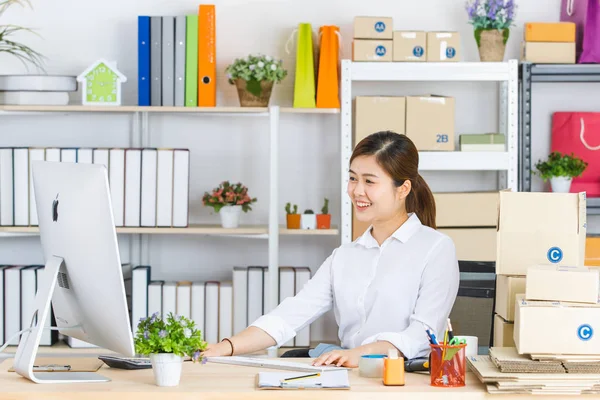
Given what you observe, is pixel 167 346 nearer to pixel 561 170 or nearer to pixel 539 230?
pixel 539 230

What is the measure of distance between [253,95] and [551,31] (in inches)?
48.3

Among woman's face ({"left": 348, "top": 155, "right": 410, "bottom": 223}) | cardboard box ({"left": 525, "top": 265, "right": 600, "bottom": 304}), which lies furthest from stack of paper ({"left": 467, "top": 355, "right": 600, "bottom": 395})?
woman's face ({"left": 348, "top": 155, "right": 410, "bottom": 223})

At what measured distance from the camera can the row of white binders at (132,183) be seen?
3.44 metres

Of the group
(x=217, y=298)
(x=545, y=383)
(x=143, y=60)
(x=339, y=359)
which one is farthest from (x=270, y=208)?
(x=545, y=383)

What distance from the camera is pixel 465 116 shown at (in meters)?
3.74

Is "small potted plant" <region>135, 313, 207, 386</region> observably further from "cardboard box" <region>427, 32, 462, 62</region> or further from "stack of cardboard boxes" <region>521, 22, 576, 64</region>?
"stack of cardboard boxes" <region>521, 22, 576, 64</region>

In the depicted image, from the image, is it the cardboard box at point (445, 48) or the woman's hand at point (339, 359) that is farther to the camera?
the cardboard box at point (445, 48)

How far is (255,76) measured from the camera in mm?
3432

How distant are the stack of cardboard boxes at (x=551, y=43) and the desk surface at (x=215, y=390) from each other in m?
2.00

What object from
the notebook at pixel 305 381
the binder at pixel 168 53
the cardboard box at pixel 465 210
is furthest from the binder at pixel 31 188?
the notebook at pixel 305 381

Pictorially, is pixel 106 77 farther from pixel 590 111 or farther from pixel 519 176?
pixel 590 111

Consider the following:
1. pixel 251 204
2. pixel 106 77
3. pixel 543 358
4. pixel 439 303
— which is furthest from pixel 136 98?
pixel 543 358

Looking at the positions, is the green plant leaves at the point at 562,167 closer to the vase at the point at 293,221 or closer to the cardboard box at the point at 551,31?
the cardboard box at the point at 551,31

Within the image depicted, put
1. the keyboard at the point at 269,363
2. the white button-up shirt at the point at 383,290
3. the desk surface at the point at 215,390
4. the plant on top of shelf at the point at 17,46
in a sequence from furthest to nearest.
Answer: the plant on top of shelf at the point at 17,46, the white button-up shirt at the point at 383,290, the keyboard at the point at 269,363, the desk surface at the point at 215,390
